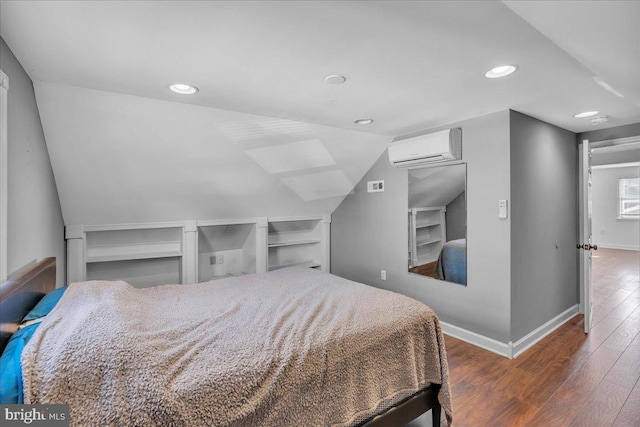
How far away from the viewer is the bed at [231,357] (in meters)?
1.06

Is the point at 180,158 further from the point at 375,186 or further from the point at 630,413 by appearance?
the point at 630,413

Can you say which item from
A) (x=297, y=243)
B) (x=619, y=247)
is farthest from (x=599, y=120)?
(x=619, y=247)

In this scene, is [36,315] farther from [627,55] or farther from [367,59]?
[627,55]

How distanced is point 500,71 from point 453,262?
186 cm

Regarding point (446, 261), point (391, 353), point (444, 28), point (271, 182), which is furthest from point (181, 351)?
point (446, 261)

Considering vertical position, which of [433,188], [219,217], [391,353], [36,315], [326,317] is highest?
Result: [433,188]

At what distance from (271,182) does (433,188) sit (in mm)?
1762

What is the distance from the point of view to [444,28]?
4.60 ft

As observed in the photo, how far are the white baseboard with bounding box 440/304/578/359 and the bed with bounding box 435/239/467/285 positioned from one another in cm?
48

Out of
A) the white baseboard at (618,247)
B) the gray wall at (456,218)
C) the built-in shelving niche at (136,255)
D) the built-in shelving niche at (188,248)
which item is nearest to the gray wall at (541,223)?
the gray wall at (456,218)

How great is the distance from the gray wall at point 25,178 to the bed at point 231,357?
16 centimetres

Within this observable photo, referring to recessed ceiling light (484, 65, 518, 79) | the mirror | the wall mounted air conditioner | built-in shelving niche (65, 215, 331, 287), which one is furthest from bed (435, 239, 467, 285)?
built-in shelving niche (65, 215, 331, 287)

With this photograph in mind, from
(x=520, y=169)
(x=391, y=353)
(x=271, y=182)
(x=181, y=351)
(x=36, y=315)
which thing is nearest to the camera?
(x=181, y=351)

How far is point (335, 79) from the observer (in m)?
1.97
